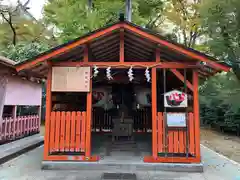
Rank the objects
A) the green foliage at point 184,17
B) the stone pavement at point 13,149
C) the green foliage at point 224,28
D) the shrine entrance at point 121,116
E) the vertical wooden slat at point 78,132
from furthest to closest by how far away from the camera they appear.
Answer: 1. the green foliage at point 184,17
2. the green foliage at point 224,28
3. the shrine entrance at point 121,116
4. the stone pavement at point 13,149
5. the vertical wooden slat at point 78,132

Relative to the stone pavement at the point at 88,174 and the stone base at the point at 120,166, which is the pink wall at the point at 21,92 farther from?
the stone base at the point at 120,166

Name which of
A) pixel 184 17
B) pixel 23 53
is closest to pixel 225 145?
pixel 23 53

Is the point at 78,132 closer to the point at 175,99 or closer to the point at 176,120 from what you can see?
the point at 176,120

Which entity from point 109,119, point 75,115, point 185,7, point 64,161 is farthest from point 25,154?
point 185,7

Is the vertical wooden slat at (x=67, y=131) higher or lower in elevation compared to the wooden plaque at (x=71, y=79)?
lower

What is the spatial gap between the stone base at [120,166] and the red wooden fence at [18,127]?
4.01 m

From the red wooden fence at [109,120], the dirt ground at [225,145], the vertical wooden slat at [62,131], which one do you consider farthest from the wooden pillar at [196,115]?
the red wooden fence at [109,120]

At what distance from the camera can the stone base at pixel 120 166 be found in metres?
5.88

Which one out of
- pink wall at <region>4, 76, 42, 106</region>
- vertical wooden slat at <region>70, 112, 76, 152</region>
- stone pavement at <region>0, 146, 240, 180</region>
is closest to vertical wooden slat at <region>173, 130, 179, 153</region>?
stone pavement at <region>0, 146, 240, 180</region>

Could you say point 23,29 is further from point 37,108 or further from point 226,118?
point 226,118

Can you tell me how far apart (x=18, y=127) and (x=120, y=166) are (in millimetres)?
6265

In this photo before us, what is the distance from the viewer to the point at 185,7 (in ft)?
73.8

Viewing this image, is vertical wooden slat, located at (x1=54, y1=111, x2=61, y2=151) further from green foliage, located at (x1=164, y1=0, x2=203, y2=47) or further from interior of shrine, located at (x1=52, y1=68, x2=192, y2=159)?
green foliage, located at (x1=164, y1=0, x2=203, y2=47)

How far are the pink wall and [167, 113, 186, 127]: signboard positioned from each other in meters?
6.93
